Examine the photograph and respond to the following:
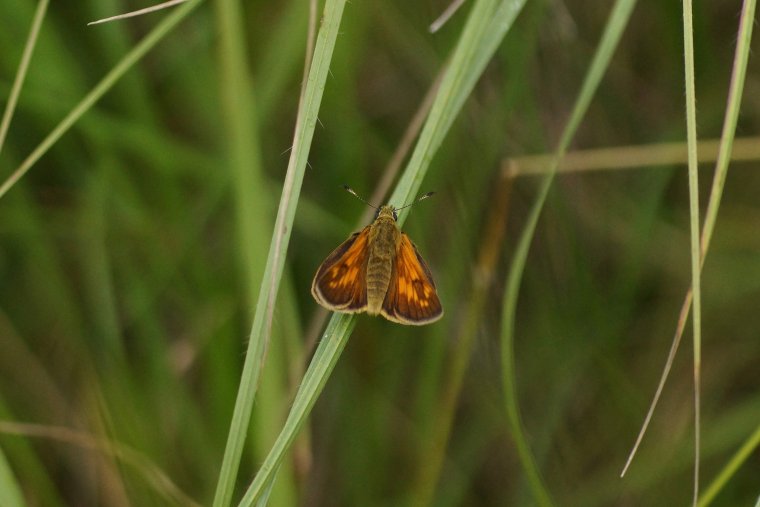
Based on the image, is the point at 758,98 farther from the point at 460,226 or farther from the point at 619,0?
the point at 619,0

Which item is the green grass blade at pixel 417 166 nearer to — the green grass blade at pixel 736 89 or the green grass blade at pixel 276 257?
the green grass blade at pixel 276 257

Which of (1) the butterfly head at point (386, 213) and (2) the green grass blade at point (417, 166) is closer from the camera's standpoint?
(2) the green grass blade at point (417, 166)

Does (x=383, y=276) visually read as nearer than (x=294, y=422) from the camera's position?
No

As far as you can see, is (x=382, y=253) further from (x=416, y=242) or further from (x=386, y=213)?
(x=416, y=242)

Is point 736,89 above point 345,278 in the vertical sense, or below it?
above

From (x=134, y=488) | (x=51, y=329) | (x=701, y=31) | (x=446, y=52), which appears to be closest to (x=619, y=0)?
(x=446, y=52)

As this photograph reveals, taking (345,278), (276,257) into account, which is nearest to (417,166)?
(276,257)

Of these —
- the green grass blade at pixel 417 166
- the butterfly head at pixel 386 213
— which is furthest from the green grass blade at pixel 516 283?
the butterfly head at pixel 386 213
